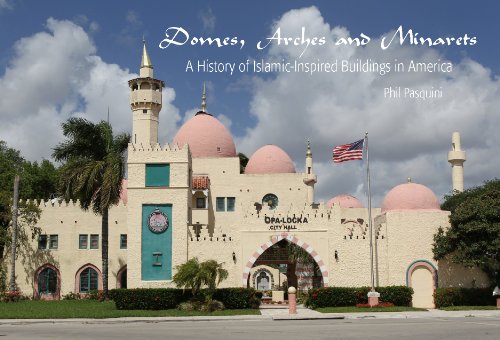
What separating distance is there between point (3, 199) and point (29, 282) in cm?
588

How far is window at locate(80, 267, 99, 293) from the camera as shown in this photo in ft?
141

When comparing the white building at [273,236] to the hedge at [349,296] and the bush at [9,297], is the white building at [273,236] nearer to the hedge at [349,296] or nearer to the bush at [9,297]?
the hedge at [349,296]

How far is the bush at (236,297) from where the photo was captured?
103ft

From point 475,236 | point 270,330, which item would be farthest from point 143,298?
point 475,236

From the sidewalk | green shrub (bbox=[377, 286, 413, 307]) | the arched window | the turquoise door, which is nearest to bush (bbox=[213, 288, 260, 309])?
the sidewalk

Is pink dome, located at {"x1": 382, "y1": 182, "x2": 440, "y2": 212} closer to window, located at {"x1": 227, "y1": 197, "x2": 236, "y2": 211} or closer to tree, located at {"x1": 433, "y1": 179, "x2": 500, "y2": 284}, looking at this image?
tree, located at {"x1": 433, "y1": 179, "x2": 500, "y2": 284}

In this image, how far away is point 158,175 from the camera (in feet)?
113

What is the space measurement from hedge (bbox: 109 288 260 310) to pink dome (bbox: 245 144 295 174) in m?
16.6

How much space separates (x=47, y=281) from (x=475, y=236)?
27.9 m

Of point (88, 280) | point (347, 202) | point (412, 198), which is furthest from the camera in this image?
point (347, 202)

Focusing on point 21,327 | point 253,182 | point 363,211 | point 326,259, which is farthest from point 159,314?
point 363,211

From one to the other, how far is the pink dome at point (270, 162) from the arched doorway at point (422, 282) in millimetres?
15772

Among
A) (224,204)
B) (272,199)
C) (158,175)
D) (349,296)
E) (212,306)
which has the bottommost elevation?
(212,306)

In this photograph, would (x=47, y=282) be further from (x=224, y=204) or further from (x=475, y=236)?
(x=475, y=236)
